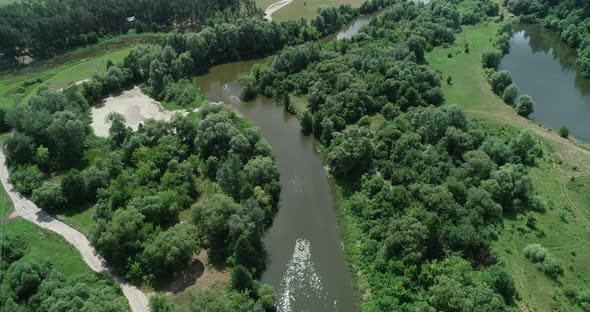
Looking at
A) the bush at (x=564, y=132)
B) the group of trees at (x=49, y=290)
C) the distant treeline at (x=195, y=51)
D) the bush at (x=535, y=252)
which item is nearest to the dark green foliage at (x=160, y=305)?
the group of trees at (x=49, y=290)

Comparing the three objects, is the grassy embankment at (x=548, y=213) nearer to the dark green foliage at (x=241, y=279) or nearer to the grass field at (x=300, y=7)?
the dark green foliage at (x=241, y=279)

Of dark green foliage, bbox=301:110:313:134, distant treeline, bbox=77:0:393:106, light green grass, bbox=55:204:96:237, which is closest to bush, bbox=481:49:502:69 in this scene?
distant treeline, bbox=77:0:393:106

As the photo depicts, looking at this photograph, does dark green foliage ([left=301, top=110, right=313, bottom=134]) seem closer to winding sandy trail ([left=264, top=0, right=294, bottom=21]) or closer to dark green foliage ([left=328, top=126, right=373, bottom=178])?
dark green foliage ([left=328, top=126, right=373, bottom=178])

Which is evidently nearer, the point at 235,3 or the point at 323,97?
the point at 323,97

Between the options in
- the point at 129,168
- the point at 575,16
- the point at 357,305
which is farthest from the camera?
the point at 575,16

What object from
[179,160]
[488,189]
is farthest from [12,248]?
[488,189]

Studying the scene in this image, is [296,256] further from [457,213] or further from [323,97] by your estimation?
[323,97]
